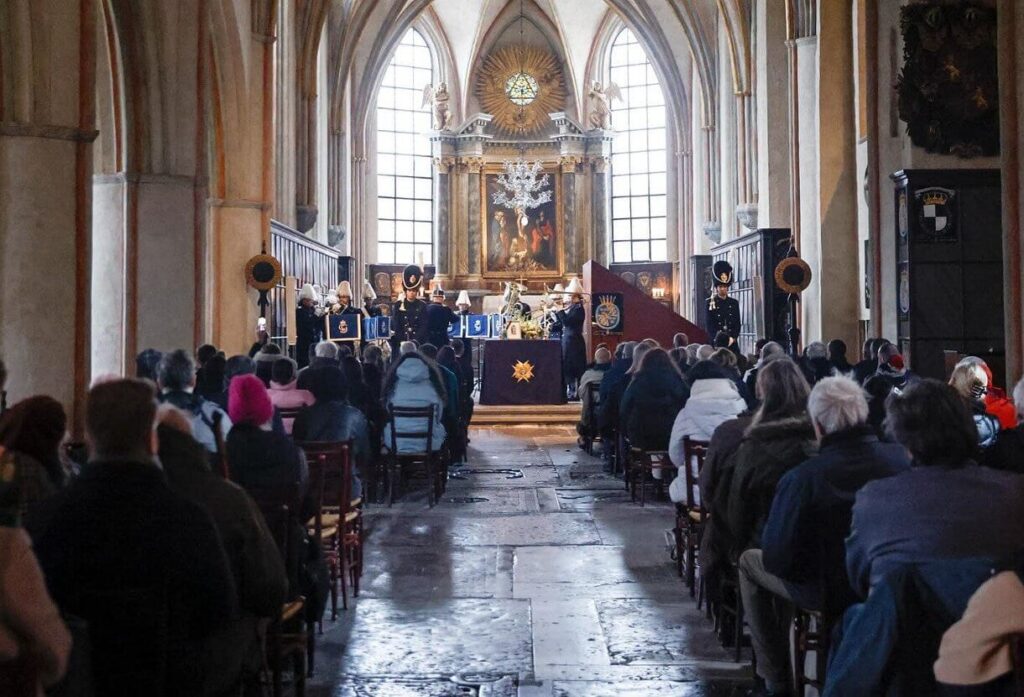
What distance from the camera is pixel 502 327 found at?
1891 cm

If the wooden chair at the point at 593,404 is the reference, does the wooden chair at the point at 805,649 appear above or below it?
below

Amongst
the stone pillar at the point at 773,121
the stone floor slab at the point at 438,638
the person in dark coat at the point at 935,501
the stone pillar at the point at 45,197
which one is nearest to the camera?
the person in dark coat at the point at 935,501

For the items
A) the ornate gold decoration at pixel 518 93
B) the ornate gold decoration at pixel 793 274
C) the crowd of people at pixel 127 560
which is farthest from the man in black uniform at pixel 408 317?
the crowd of people at pixel 127 560

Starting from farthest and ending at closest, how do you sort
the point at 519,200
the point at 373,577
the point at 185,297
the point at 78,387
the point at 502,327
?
the point at 519,200 < the point at 502,327 < the point at 185,297 < the point at 78,387 < the point at 373,577

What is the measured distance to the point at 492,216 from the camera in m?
28.4

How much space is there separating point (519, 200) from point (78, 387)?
20.2 m

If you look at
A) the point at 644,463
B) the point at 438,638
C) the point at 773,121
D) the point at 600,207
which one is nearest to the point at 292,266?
the point at 773,121

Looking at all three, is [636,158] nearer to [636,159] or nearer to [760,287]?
[636,159]

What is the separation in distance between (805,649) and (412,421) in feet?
18.7

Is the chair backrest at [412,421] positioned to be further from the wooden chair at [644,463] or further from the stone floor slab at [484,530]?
the wooden chair at [644,463]

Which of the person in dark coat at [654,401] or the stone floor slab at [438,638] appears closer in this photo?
the stone floor slab at [438,638]

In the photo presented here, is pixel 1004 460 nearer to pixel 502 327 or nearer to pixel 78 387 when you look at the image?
pixel 78 387

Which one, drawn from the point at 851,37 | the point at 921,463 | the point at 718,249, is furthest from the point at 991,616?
the point at 718,249

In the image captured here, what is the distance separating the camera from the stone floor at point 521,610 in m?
4.57
